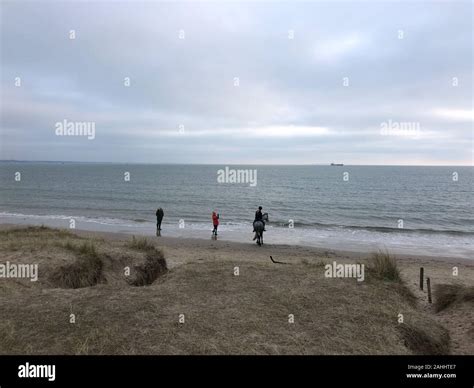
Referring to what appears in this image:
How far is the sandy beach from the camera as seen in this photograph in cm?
647

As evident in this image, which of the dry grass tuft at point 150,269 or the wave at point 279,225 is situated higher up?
the dry grass tuft at point 150,269

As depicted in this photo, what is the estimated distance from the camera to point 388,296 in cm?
936

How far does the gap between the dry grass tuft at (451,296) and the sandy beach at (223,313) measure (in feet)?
0.27

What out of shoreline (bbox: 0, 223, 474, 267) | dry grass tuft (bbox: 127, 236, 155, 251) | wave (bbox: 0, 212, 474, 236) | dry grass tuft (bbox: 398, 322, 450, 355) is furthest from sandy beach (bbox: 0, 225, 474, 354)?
wave (bbox: 0, 212, 474, 236)

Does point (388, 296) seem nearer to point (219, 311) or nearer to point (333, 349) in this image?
point (333, 349)

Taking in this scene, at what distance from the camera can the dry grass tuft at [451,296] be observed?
9.61 metres

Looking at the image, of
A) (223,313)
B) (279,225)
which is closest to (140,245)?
(223,313)

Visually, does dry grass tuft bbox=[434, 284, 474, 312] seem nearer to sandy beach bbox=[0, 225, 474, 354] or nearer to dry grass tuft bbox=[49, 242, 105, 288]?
sandy beach bbox=[0, 225, 474, 354]

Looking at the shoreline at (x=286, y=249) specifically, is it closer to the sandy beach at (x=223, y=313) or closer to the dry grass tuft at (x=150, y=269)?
the dry grass tuft at (x=150, y=269)

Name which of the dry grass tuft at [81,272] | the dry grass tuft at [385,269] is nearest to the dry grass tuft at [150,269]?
the dry grass tuft at [81,272]

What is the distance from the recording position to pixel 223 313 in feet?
26.0

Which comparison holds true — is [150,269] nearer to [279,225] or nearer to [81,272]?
[81,272]

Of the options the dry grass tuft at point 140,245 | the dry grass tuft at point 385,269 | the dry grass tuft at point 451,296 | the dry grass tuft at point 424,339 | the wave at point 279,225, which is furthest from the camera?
the wave at point 279,225
